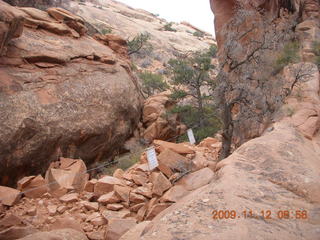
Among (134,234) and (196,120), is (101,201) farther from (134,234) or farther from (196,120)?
(196,120)

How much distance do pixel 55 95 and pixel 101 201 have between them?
3998 mm

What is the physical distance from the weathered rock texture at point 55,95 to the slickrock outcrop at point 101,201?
143 cm

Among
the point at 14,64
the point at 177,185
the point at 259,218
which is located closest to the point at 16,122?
the point at 14,64

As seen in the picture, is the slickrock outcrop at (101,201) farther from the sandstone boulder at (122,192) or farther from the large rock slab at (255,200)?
the large rock slab at (255,200)

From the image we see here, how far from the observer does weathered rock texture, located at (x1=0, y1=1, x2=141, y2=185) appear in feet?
21.8

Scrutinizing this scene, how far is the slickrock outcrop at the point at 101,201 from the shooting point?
4113 mm

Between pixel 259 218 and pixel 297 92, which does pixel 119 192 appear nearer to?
pixel 259 218

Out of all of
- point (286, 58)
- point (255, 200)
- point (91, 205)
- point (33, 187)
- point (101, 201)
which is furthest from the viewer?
point (286, 58)

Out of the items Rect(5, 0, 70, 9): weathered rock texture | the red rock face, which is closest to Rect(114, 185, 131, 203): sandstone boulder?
the red rock face

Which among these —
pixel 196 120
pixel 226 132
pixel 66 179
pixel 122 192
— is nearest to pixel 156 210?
pixel 122 192

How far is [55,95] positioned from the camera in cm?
773

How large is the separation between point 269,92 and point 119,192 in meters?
5.44

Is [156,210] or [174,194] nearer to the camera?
[156,210]

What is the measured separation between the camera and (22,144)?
21.6 ft
